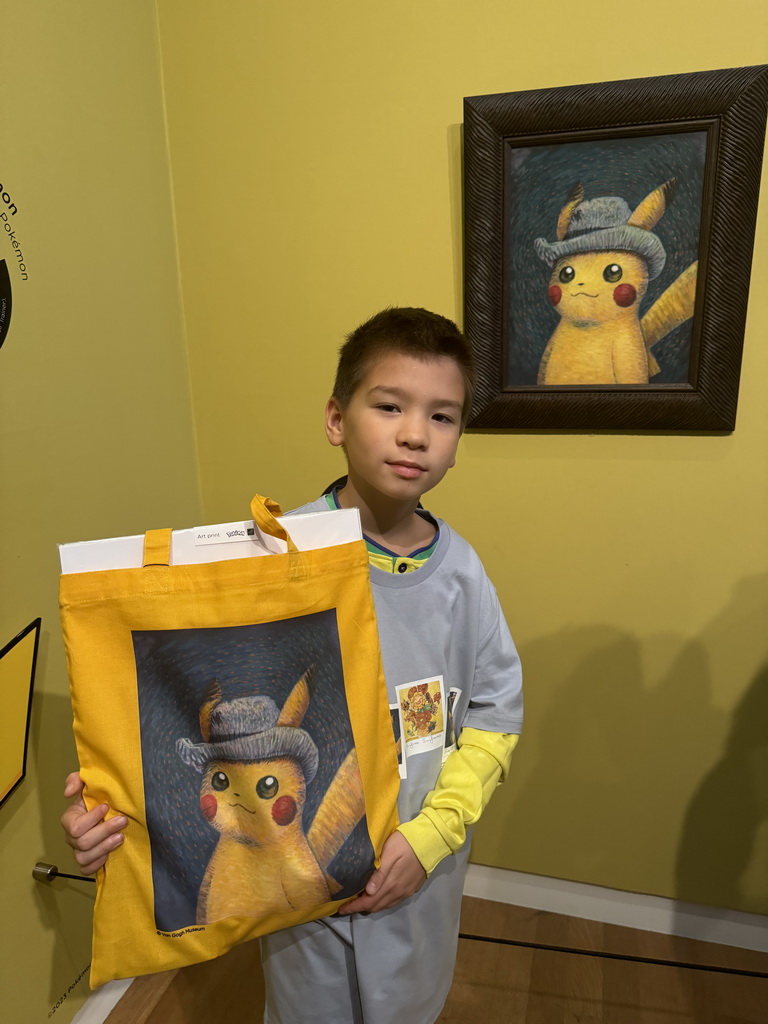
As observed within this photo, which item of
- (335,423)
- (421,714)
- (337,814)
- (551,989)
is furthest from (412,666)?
(551,989)

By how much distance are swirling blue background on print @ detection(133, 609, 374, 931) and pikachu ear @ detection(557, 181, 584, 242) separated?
2.89 feet

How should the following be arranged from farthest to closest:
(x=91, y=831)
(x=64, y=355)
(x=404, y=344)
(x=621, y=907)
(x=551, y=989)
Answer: (x=621, y=907) < (x=551, y=989) < (x=64, y=355) < (x=404, y=344) < (x=91, y=831)

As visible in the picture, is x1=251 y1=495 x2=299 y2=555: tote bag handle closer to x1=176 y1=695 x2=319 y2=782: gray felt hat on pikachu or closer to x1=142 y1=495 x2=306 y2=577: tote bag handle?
x1=142 y1=495 x2=306 y2=577: tote bag handle

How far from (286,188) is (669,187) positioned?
0.69m

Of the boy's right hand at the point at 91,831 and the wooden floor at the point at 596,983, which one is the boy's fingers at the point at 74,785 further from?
the wooden floor at the point at 596,983

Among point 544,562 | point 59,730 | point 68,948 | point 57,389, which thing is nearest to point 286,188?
point 57,389

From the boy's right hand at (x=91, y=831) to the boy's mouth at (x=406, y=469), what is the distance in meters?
0.42

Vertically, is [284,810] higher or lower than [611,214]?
lower

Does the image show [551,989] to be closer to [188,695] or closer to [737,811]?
[737,811]

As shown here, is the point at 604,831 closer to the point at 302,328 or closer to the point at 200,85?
the point at 302,328

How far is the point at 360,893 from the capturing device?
28.1 inches

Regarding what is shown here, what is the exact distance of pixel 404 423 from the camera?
72cm

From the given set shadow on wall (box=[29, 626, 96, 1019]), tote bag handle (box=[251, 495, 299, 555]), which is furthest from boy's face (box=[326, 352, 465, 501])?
shadow on wall (box=[29, 626, 96, 1019])

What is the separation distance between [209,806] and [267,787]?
56mm
